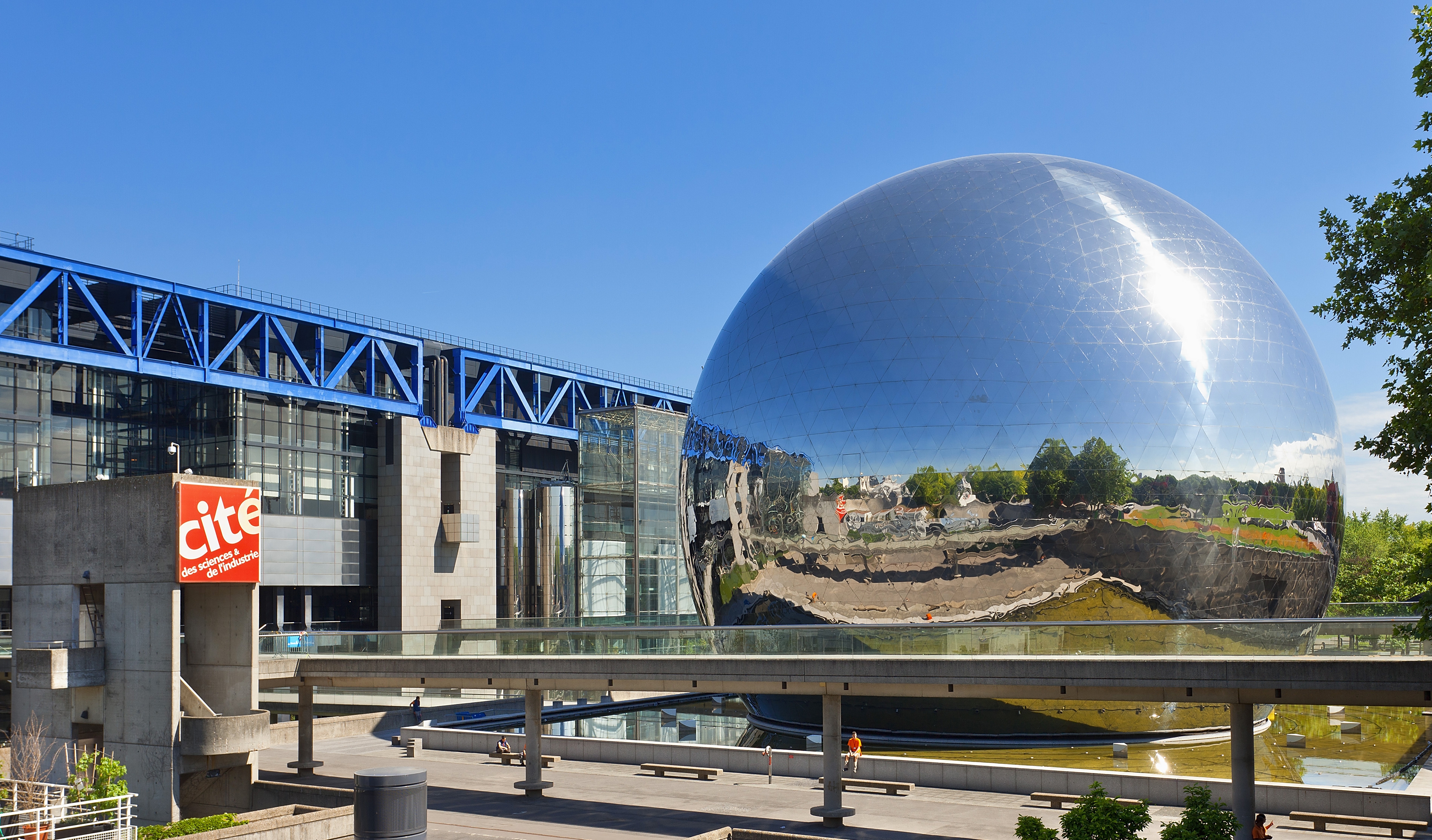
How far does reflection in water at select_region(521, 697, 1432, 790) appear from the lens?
26625 mm

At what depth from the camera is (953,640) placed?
2366 centimetres

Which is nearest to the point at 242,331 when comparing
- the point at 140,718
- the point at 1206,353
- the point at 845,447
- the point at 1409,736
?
the point at 140,718

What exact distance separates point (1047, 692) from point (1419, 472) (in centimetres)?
805

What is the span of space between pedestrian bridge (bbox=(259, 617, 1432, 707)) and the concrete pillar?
2220mm

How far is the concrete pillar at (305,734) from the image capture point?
32.2m

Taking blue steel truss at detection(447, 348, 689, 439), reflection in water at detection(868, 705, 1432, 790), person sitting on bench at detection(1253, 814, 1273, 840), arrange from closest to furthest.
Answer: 1. person sitting on bench at detection(1253, 814, 1273, 840)
2. reflection in water at detection(868, 705, 1432, 790)
3. blue steel truss at detection(447, 348, 689, 439)

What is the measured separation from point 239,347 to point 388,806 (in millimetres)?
65807

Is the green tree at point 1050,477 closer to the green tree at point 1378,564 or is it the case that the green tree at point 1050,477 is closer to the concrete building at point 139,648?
the green tree at point 1378,564

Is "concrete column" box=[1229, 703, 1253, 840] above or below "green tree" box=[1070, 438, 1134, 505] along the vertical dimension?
below

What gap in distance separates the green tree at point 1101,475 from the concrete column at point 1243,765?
7.85 meters

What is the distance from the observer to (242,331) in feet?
211

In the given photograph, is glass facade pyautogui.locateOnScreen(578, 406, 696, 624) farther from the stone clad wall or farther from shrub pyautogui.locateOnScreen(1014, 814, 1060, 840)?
shrub pyautogui.locateOnScreen(1014, 814, 1060, 840)

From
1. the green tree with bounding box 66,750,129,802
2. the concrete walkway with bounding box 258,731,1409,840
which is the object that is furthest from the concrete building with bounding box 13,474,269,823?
the concrete walkway with bounding box 258,731,1409,840

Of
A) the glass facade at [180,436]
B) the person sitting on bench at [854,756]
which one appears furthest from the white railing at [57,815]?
the glass facade at [180,436]
